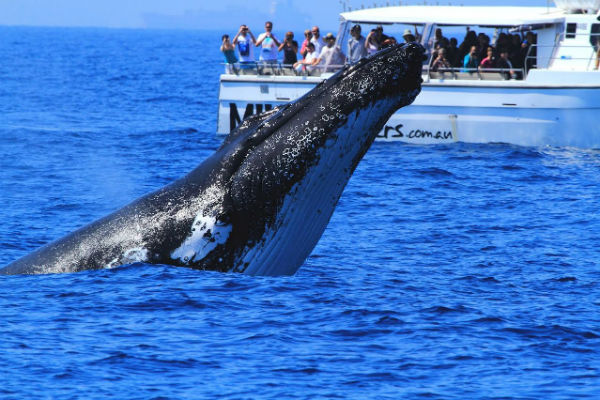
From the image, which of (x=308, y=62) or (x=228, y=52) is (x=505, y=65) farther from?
(x=228, y=52)

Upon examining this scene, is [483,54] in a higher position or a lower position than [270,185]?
higher

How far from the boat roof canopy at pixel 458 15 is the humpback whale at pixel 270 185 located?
22377 millimetres

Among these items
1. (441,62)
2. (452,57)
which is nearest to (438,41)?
→ (452,57)

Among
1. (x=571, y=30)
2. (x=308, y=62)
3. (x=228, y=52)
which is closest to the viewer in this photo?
(x=571, y=30)

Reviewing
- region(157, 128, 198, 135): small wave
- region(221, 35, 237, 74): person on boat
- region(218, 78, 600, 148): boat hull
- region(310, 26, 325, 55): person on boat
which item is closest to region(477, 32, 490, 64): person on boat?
region(218, 78, 600, 148): boat hull

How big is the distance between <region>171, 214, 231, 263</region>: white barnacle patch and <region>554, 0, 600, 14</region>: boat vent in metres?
24.4

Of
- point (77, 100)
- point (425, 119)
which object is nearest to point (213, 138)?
point (425, 119)

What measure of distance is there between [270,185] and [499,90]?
21223 millimetres

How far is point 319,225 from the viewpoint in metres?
11.2

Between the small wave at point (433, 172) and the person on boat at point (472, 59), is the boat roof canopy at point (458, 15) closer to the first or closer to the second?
the person on boat at point (472, 59)

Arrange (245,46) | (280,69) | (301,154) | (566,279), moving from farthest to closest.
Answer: (245,46)
(280,69)
(566,279)
(301,154)

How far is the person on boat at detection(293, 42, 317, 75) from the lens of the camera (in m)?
32.5

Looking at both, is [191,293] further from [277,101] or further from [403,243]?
[277,101]

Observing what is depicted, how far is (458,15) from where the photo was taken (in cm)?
3353
